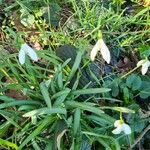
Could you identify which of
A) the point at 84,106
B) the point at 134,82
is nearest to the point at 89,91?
the point at 84,106

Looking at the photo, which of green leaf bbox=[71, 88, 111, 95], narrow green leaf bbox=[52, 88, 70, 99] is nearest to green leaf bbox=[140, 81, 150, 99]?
green leaf bbox=[71, 88, 111, 95]

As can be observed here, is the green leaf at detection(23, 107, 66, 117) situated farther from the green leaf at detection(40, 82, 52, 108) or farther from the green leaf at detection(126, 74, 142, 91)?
the green leaf at detection(126, 74, 142, 91)

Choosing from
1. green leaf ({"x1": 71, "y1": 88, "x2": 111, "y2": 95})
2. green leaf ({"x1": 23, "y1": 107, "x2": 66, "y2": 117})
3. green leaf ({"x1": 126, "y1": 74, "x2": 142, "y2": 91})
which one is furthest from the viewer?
green leaf ({"x1": 126, "y1": 74, "x2": 142, "y2": 91})

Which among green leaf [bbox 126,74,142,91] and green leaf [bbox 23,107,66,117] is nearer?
green leaf [bbox 23,107,66,117]

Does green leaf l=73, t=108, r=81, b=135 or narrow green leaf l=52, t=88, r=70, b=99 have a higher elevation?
narrow green leaf l=52, t=88, r=70, b=99

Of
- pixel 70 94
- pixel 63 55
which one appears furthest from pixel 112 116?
pixel 63 55

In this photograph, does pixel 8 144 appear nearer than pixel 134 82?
Yes

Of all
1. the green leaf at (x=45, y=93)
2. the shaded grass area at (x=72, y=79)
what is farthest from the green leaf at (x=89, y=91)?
the green leaf at (x=45, y=93)

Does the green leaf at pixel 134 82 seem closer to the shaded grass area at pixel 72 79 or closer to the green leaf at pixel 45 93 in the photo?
the shaded grass area at pixel 72 79

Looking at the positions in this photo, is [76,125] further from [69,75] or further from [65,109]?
[69,75]

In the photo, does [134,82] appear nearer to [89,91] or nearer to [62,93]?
[89,91]

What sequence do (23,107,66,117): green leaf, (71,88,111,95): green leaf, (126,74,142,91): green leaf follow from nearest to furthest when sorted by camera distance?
(23,107,66,117): green leaf < (71,88,111,95): green leaf < (126,74,142,91): green leaf
